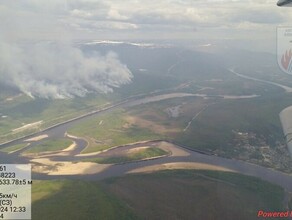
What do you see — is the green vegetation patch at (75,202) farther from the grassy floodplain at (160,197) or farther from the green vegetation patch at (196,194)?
the green vegetation patch at (196,194)

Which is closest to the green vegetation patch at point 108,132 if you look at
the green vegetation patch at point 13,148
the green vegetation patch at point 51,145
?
the green vegetation patch at point 51,145

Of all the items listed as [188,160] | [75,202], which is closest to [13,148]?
[188,160]

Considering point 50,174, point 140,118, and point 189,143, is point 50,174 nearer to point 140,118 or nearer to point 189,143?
point 189,143

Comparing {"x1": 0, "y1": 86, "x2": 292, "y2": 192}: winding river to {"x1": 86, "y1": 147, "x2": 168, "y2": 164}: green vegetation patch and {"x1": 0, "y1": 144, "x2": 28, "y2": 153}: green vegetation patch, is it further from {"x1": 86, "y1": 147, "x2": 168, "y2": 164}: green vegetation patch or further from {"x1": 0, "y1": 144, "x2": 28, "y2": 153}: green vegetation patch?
{"x1": 0, "y1": 144, "x2": 28, "y2": 153}: green vegetation patch

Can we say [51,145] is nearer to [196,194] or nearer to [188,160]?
[188,160]

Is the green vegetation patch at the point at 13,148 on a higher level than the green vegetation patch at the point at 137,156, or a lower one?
lower

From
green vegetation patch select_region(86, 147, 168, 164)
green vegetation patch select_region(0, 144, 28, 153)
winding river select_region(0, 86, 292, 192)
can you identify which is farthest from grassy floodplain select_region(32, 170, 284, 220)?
green vegetation patch select_region(0, 144, 28, 153)

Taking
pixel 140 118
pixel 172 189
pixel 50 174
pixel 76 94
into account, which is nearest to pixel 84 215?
pixel 172 189
